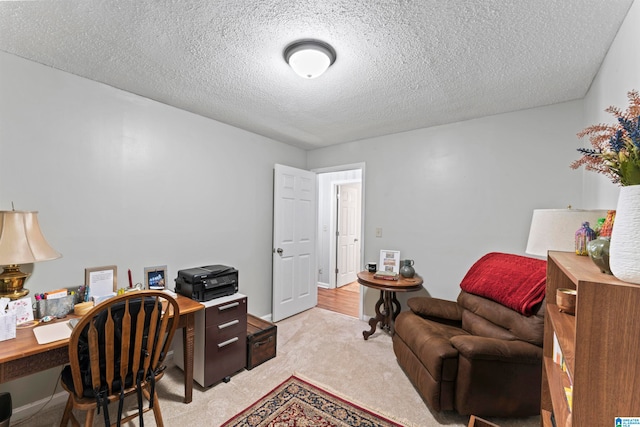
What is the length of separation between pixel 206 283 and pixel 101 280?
0.78m

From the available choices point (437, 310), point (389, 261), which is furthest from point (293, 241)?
point (437, 310)

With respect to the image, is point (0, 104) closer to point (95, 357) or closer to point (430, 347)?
point (95, 357)

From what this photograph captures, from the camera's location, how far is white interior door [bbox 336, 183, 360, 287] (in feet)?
17.6

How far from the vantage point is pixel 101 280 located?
2148mm

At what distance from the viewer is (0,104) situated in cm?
175

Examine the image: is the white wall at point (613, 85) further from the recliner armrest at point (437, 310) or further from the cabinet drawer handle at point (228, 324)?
the cabinet drawer handle at point (228, 324)

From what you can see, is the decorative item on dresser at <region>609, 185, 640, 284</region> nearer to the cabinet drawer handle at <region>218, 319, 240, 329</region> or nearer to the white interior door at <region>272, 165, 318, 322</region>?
the cabinet drawer handle at <region>218, 319, 240, 329</region>

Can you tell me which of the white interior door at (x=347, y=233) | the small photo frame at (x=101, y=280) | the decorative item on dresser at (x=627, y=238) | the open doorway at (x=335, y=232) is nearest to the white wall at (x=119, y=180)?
the small photo frame at (x=101, y=280)

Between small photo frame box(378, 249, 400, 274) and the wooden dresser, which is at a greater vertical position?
the wooden dresser

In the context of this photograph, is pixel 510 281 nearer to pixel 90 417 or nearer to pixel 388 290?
pixel 388 290

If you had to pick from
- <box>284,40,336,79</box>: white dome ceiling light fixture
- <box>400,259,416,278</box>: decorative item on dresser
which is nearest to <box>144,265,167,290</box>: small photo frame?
<box>284,40,336,79</box>: white dome ceiling light fixture

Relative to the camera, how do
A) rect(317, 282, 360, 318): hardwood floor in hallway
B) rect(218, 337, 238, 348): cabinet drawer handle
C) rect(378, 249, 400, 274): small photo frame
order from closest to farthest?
rect(218, 337, 238, 348): cabinet drawer handle
rect(378, 249, 400, 274): small photo frame
rect(317, 282, 360, 318): hardwood floor in hallway

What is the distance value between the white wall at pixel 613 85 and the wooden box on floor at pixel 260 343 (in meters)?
2.68

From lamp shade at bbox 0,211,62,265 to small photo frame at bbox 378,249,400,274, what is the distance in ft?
9.77
